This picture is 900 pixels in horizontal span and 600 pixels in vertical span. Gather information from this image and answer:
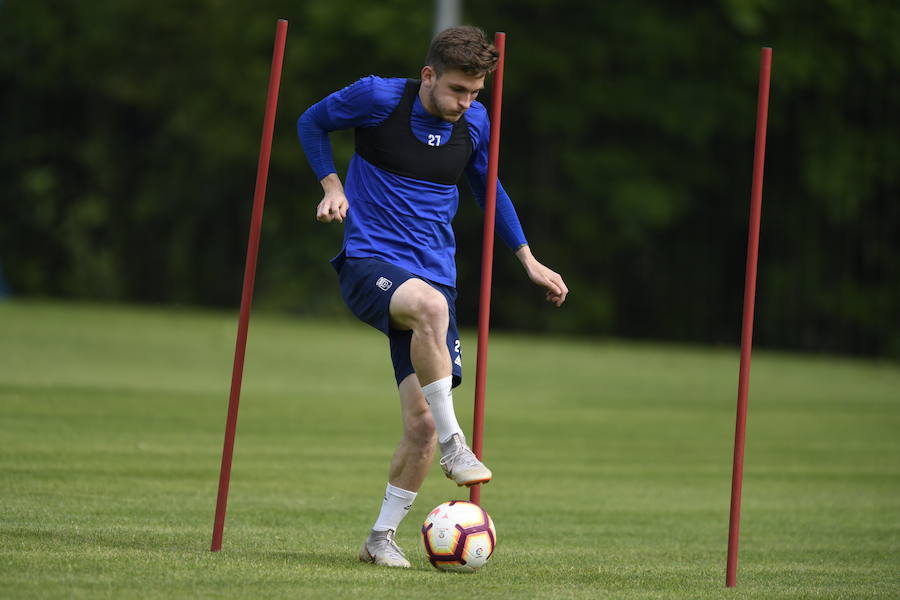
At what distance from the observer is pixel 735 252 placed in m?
38.7

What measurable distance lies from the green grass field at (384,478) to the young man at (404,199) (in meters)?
0.61

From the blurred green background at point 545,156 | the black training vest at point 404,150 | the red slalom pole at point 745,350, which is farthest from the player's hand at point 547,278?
the blurred green background at point 545,156

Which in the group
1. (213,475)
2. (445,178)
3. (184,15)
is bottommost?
(213,475)

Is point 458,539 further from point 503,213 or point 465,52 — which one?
point 465,52

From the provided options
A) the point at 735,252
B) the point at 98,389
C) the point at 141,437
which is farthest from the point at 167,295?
the point at 141,437

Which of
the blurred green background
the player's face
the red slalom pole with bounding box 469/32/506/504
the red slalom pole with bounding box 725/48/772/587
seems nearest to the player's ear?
the player's face

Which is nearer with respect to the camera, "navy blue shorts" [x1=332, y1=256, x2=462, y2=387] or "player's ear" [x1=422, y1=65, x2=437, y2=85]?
"navy blue shorts" [x1=332, y1=256, x2=462, y2=387]

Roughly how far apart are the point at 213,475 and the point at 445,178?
14.0 feet

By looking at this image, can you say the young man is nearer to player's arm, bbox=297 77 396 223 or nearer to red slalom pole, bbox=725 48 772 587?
player's arm, bbox=297 77 396 223

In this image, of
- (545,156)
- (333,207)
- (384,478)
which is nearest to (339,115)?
(333,207)

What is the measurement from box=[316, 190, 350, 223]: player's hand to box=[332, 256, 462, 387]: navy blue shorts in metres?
Answer: 0.32

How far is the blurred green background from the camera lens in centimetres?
3606

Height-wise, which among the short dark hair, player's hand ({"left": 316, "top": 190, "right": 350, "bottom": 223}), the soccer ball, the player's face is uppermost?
the short dark hair

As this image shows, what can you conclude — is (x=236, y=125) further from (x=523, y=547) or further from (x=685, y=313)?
(x=523, y=547)
